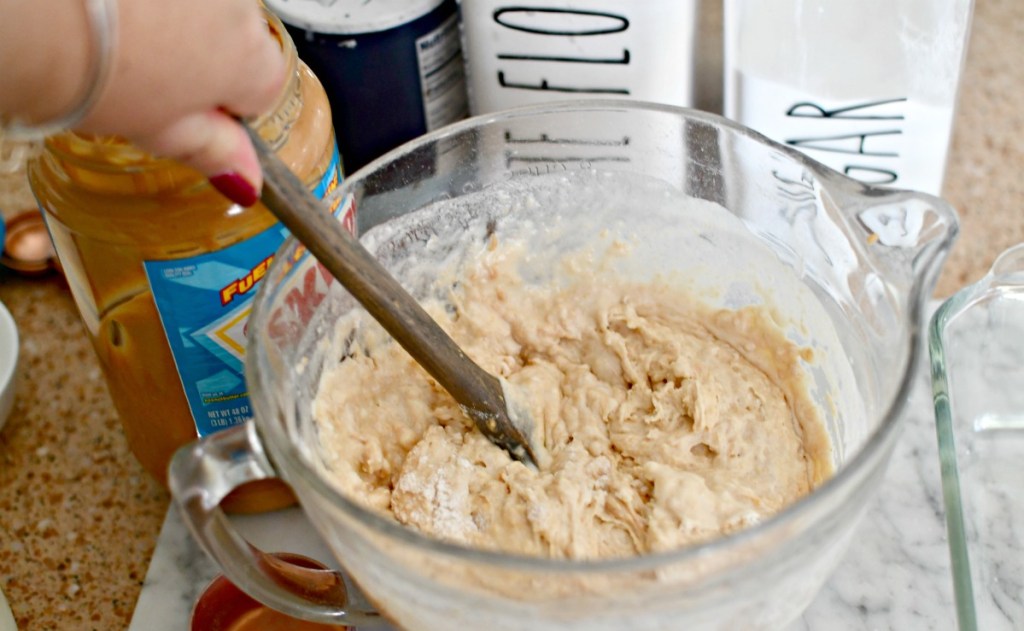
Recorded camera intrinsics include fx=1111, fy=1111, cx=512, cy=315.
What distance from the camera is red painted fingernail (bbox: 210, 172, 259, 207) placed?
533 millimetres

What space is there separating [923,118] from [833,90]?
3.0 inches

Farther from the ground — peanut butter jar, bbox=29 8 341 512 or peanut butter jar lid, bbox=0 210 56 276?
peanut butter jar, bbox=29 8 341 512

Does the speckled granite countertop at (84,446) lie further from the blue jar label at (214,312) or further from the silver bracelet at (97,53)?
the silver bracelet at (97,53)

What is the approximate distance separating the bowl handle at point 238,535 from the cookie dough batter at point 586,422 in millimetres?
60

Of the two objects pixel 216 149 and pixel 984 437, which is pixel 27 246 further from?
pixel 984 437

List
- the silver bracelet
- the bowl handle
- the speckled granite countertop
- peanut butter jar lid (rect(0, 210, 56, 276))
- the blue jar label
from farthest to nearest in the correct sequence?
peanut butter jar lid (rect(0, 210, 56, 276)), the speckled granite countertop, the blue jar label, the bowl handle, the silver bracelet

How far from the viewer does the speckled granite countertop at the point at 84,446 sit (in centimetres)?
80

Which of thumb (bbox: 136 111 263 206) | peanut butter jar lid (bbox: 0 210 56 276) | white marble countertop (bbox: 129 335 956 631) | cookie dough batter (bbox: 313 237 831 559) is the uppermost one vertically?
thumb (bbox: 136 111 263 206)

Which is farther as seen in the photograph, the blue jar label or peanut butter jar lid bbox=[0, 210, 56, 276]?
peanut butter jar lid bbox=[0, 210, 56, 276]

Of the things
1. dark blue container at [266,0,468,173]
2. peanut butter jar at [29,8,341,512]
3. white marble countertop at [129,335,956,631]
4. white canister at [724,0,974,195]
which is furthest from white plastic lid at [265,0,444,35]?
white marble countertop at [129,335,956,631]

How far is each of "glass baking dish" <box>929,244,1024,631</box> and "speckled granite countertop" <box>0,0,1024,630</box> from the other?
13cm

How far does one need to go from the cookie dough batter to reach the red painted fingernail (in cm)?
19

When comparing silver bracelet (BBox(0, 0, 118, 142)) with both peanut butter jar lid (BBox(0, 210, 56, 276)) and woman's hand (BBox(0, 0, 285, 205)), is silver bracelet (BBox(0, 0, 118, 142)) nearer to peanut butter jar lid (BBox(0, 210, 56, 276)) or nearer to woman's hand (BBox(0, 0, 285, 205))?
woman's hand (BBox(0, 0, 285, 205))

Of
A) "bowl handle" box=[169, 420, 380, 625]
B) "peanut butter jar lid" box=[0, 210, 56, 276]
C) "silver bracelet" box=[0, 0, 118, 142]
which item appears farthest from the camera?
"peanut butter jar lid" box=[0, 210, 56, 276]
